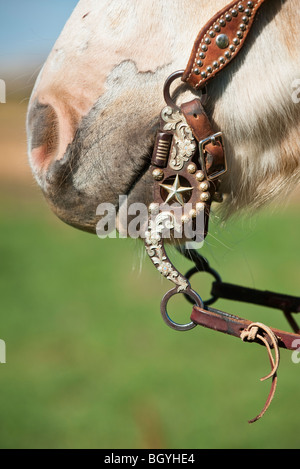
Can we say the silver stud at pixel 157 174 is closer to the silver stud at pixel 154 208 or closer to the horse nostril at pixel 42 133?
the silver stud at pixel 154 208

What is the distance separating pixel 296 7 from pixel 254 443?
222 centimetres

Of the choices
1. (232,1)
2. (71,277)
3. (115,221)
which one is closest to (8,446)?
(115,221)

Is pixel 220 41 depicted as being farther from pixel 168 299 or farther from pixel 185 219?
pixel 168 299

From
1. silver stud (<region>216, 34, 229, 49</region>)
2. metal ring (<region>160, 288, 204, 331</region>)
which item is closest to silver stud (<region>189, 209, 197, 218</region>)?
metal ring (<region>160, 288, 204, 331</region>)

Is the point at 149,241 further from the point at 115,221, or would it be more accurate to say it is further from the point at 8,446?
the point at 8,446

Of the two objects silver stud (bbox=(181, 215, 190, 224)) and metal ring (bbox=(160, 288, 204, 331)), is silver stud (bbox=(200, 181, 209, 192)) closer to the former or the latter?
silver stud (bbox=(181, 215, 190, 224))

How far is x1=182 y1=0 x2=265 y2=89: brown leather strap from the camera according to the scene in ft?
2.91

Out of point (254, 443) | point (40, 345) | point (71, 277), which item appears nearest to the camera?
point (254, 443)

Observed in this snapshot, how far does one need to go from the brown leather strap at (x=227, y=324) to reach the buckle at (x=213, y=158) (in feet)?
0.77

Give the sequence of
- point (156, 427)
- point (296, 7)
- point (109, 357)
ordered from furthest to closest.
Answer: point (109, 357) → point (156, 427) → point (296, 7)

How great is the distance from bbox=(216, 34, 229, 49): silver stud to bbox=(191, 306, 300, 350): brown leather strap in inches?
17.2

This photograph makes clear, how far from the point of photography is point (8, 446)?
8.71ft

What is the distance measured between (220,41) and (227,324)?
0.47 meters
